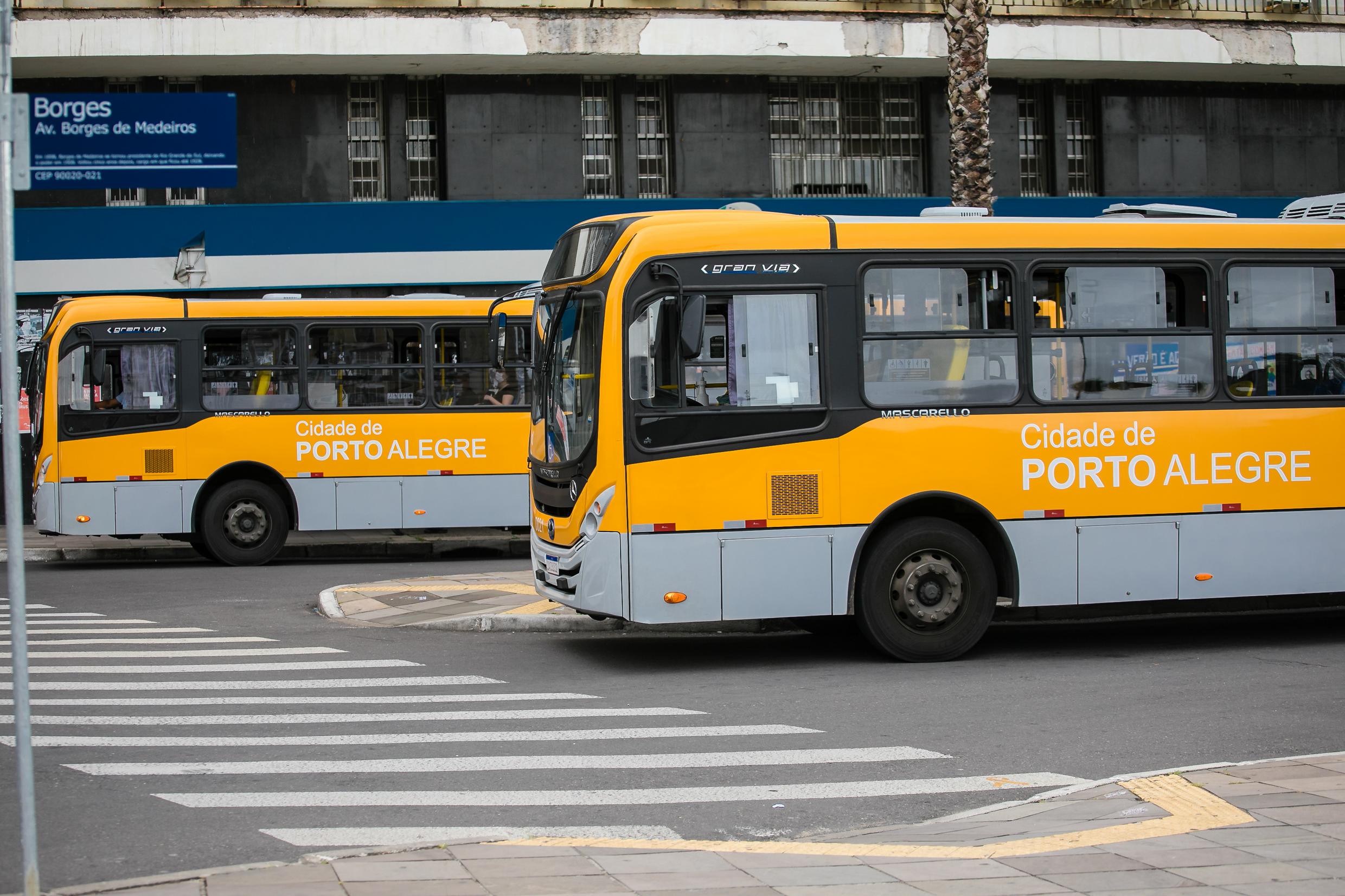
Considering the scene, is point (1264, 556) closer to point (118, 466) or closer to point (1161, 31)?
point (118, 466)

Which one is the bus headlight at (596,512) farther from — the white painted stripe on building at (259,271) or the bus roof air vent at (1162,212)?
the white painted stripe on building at (259,271)

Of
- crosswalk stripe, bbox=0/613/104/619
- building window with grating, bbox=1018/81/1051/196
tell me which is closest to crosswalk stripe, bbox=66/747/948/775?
crosswalk stripe, bbox=0/613/104/619

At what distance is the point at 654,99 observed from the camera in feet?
82.3

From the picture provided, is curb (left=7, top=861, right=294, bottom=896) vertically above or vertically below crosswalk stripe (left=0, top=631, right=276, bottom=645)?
below

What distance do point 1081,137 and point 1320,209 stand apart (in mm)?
13940

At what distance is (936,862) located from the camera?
5605mm

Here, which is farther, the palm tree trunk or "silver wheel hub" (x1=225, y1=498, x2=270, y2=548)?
"silver wheel hub" (x1=225, y1=498, x2=270, y2=548)

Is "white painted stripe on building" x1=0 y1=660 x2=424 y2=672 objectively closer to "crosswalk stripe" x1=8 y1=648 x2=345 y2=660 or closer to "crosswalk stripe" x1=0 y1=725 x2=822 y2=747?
"crosswalk stripe" x1=8 y1=648 x2=345 y2=660

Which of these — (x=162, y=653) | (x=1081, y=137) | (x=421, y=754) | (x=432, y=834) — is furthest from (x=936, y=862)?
(x=1081, y=137)

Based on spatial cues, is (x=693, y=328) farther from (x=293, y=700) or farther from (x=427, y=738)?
(x=293, y=700)

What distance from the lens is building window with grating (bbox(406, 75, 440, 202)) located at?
24.6 meters

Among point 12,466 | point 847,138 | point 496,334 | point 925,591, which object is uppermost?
point 847,138

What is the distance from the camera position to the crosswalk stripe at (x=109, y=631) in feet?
41.0

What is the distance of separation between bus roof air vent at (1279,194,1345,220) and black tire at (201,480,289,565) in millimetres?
12150
